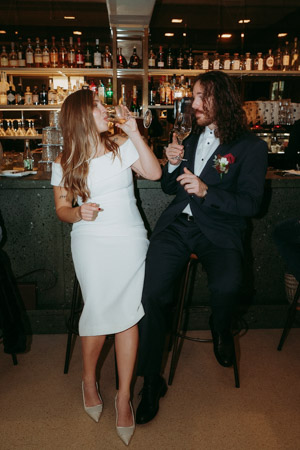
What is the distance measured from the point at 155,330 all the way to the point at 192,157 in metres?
0.99

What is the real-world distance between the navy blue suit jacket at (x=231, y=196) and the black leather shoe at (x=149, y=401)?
76 cm

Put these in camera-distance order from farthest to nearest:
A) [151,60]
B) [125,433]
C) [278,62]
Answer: [278,62]
[151,60]
[125,433]

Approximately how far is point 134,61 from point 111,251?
12.9ft

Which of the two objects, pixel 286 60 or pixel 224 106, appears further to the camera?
pixel 286 60

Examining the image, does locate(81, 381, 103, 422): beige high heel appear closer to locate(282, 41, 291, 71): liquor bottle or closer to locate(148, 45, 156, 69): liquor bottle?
locate(148, 45, 156, 69): liquor bottle

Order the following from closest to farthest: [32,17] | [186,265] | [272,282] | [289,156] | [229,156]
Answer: [229,156] < [186,265] < [272,282] < [289,156] < [32,17]

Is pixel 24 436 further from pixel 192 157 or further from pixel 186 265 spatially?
pixel 192 157

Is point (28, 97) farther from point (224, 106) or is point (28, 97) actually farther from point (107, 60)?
point (224, 106)

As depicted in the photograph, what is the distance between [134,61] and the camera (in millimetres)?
5336

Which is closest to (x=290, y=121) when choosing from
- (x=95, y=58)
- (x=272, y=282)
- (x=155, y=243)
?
(x=95, y=58)

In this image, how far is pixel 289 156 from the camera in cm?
422

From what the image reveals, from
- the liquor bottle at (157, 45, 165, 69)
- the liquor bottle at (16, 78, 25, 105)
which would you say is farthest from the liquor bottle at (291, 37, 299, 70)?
the liquor bottle at (16, 78, 25, 105)

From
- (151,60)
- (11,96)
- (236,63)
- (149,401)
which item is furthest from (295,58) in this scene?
(149,401)

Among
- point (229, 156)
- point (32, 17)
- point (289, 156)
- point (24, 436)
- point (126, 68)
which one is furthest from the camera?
point (32, 17)
